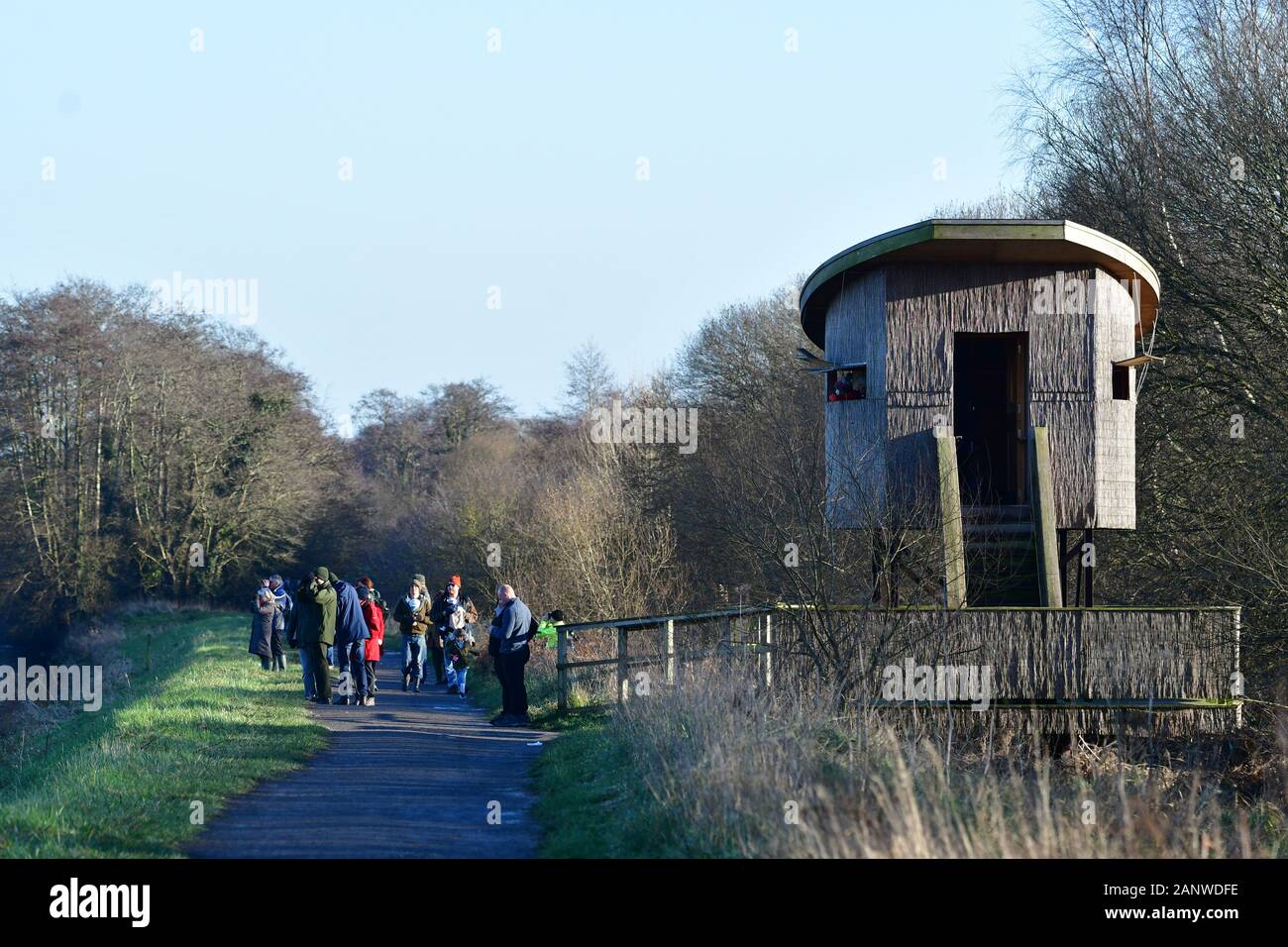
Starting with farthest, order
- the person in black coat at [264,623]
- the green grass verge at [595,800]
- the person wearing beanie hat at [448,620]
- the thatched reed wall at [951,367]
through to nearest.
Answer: the person in black coat at [264,623] < the person wearing beanie hat at [448,620] < the thatched reed wall at [951,367] < the green grass verge at [595,800]

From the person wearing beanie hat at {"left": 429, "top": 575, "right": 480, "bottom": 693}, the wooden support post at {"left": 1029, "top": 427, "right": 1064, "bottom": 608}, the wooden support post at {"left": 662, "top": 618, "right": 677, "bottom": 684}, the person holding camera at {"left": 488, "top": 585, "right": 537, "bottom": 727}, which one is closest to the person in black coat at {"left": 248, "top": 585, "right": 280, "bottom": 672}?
the person wearing beanie hat at {"left": 429, "top": 575, "right": 480, "bottom": 693}

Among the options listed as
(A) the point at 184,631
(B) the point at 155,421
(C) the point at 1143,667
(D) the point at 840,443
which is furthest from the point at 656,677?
(B) the point at 155,421

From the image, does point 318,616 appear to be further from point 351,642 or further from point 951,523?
point 951,523

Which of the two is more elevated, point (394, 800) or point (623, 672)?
point (623, 672)

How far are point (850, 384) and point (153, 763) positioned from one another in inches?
393

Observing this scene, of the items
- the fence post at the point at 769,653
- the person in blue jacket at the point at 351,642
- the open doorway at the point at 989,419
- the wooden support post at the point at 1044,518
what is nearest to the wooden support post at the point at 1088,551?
the open doorway at the point at 989,419

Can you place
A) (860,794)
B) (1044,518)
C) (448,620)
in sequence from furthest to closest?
(448,620), (1044,518), (860,794)

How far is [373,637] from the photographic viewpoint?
20.3 metres

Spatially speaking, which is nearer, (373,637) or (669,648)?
(669,648)

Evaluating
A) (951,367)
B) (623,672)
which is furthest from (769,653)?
(951,367)

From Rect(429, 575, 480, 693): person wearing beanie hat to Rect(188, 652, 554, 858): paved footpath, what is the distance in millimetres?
4936

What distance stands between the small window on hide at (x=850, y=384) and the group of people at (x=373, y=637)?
16.3ft

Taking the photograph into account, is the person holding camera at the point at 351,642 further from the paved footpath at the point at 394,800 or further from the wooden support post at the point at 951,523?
the wooden support post at the point at 951,523

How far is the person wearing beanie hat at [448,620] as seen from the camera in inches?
884
